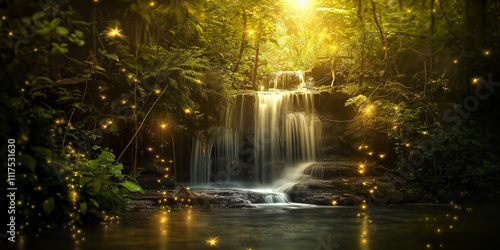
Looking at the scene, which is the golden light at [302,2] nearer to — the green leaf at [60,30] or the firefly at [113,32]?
the firefly at [113,32]

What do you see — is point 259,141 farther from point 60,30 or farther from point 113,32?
point 60,30

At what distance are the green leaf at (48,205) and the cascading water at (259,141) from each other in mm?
9747

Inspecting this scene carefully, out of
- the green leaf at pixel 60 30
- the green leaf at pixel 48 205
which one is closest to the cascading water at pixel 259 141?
the green leaf at pixel 48 205

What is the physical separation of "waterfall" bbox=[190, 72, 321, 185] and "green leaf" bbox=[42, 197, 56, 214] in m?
9.74

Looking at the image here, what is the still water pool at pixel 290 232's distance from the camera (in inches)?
181

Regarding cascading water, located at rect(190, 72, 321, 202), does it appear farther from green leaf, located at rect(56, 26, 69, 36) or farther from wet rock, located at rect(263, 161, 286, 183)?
green leaf, located at rect(56, 26, 69, 36)

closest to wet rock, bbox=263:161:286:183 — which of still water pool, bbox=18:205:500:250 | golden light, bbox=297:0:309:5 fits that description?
golden light, bbox=297:0:309:5

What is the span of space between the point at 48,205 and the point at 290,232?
3647 millimetres

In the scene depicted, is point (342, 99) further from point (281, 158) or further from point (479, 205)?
point (479, 205)

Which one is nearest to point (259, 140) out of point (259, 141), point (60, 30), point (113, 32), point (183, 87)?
point (259, 141)

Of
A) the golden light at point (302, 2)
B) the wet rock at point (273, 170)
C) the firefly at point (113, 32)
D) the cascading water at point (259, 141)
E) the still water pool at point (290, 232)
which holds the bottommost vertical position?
the still water pool at point (290, 232)

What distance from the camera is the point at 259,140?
15898 mm

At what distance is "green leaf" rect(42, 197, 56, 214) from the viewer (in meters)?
4.84

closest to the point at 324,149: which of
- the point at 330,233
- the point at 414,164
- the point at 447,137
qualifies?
the point at 414,164
